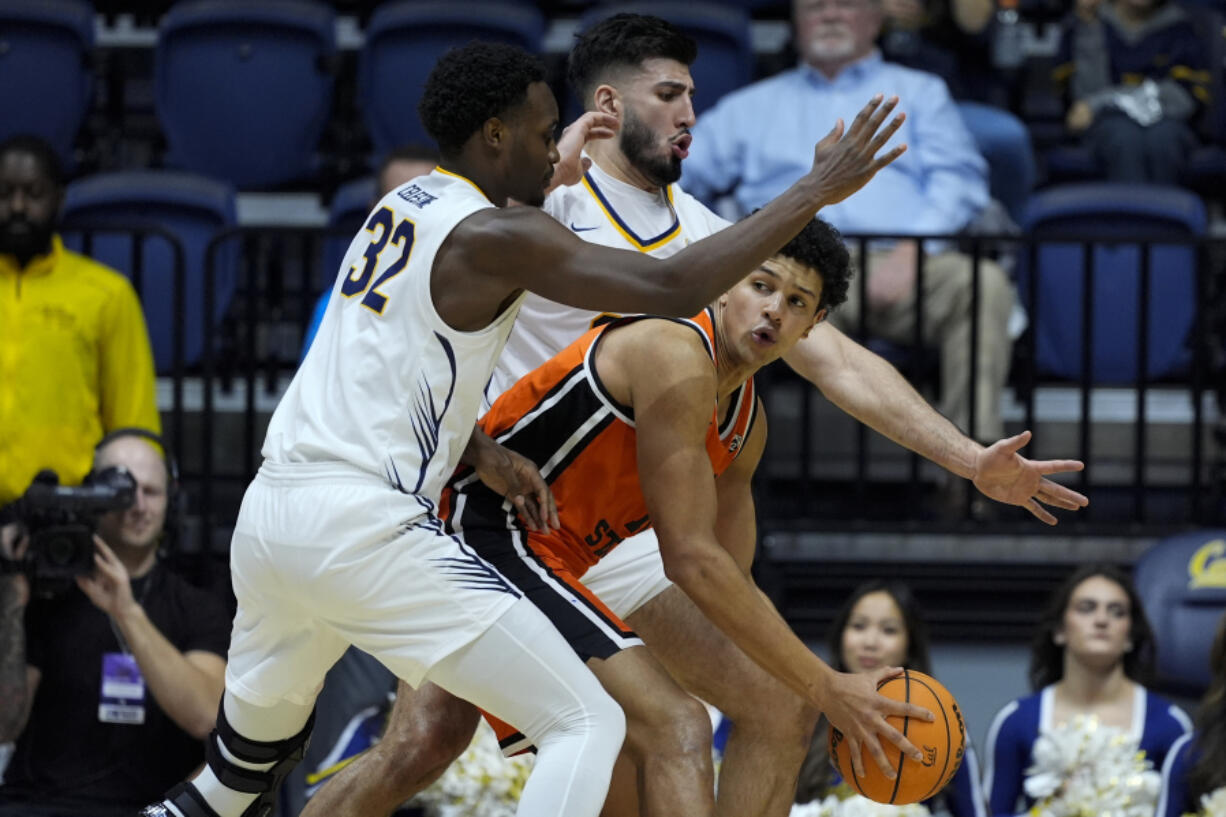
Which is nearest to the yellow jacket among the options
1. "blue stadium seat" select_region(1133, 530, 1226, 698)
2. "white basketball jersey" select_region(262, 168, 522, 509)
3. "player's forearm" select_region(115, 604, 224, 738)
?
"player's forearm" select_region(115, 604, 224, 738)

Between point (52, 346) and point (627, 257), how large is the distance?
357 centimetres

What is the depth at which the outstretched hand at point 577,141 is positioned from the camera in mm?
4504

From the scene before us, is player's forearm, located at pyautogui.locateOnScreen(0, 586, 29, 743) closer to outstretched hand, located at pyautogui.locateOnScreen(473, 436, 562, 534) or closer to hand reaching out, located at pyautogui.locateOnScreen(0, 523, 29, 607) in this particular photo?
hand reaching out, located at pyautogui.locateOnScreen(0, 523, 29, 607)

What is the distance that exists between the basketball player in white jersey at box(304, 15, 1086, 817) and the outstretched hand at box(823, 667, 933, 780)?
306mm

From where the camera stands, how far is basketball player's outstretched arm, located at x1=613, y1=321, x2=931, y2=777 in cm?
404

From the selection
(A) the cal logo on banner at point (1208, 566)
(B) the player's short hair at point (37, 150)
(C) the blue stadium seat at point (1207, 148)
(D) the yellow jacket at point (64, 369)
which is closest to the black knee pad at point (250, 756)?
(D) the yellow jacket at point (64, 369)

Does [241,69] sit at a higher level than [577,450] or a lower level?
higher

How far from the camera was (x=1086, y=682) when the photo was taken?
21.2 feet

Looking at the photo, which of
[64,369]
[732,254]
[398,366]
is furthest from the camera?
[64,369]

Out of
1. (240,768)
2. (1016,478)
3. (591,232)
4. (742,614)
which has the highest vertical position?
(591,232)

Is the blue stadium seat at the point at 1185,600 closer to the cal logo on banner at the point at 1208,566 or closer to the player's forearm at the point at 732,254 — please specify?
the cal logo on banner at the point at 1208,566

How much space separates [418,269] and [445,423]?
1.02 ft

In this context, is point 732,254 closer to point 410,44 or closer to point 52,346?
point 52,346

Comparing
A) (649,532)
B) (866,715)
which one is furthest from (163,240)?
(866,715)
